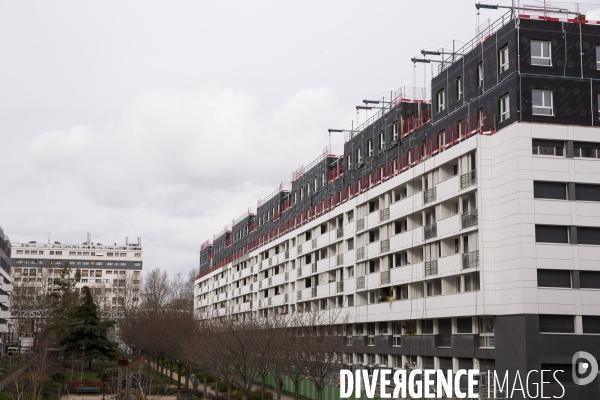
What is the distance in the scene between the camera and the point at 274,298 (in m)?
85.1

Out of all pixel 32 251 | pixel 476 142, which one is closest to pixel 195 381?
pixel 476 142

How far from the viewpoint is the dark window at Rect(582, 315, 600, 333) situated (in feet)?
127

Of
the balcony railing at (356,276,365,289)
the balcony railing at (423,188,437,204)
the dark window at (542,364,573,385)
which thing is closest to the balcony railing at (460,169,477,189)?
the balcony railing at (423,188,437,204)

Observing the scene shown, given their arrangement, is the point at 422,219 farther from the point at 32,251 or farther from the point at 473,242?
the point at 32,251

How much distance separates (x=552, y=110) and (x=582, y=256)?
28.1 feet

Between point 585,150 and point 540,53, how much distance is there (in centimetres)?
630

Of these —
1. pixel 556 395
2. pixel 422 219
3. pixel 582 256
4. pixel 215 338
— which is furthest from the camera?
pixel 422 219

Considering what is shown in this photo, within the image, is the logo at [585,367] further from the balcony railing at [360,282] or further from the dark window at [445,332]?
the balcony railing at [360,282]

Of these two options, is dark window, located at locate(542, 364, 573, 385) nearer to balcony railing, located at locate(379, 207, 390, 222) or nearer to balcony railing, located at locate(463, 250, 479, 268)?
balcony railing, located at locate(463, 250, 479, 268)

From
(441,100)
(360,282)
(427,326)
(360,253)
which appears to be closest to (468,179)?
(441,100)

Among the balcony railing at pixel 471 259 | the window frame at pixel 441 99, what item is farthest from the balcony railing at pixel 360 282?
the balcony railing at pixel 471 259

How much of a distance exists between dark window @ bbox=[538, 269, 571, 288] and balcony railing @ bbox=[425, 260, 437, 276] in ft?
27.9

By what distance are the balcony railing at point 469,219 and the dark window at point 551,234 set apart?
3.76 meters

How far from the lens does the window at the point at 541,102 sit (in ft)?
133
